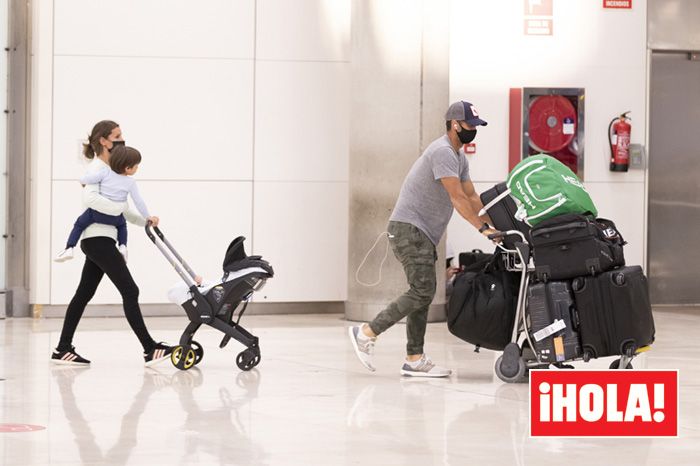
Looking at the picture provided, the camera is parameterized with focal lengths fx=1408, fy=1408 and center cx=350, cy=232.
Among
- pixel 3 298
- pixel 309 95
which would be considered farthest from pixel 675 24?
pixel 3 298

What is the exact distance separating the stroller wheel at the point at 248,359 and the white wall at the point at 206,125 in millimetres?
4077

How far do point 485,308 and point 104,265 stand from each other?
258 cm

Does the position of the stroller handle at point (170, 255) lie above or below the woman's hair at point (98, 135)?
below

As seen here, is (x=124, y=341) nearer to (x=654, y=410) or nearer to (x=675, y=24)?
(x=654, y=410)

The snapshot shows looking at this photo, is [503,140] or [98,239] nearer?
[98,239]

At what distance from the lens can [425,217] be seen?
28.9ft

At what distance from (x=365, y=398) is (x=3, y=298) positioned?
5885mm

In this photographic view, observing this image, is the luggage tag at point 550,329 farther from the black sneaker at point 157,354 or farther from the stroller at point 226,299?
the black sneaker at point 157,354

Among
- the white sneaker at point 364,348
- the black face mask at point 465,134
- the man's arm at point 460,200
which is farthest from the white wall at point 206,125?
the man's arm at point 460,200

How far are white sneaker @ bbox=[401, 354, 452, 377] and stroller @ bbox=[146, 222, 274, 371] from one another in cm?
100

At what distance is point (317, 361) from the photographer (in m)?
9.86

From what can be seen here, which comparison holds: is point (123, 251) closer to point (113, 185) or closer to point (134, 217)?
point (134, 217)

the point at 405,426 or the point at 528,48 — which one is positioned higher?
the point at 528,48

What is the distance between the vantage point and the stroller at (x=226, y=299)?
919 centimetres
